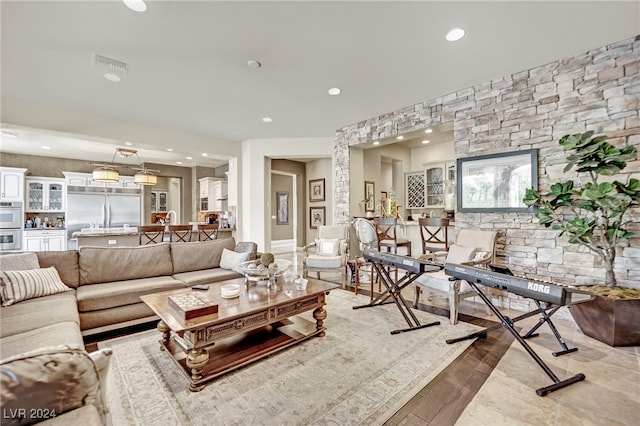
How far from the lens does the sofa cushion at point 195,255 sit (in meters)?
3.63

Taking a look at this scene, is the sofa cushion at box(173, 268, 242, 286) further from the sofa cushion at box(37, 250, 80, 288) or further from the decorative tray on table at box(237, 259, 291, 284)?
the sofa cushion at box(37, 250, 80, 288)

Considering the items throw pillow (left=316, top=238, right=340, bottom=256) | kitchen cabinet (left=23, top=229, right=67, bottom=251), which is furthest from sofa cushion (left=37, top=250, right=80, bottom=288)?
kitchen cabinet (left=23, top=229, right=67, bottom=251)

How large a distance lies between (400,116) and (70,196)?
831cm

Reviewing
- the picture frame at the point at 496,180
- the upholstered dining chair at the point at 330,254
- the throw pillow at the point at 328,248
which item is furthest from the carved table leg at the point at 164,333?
the picture frame at the point at 496,180

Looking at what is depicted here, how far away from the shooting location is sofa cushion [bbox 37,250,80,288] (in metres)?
2.83

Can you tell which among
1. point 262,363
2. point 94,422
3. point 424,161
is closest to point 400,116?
point 424,161

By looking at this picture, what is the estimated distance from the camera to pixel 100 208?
25.0 feet

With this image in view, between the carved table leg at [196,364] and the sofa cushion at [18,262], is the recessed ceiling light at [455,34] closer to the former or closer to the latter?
the carved table leg at [196,364]

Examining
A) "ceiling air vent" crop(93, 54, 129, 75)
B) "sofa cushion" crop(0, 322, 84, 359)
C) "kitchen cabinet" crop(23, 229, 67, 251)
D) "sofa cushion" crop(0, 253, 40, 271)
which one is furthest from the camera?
"kitchen cabinet" crop(23, 229, 67, 251)

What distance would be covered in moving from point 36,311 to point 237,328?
1.61m

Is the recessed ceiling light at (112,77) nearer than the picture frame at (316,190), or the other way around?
→ the recessed ceiling light at (112,77)

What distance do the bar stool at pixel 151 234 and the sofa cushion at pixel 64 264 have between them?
188 centimetres

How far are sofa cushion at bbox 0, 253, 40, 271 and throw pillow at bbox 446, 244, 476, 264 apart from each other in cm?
452

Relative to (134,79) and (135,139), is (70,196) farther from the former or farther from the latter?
(134,79)
